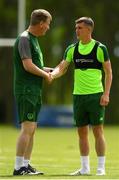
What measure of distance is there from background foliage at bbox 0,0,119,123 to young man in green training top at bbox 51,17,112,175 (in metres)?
19.1

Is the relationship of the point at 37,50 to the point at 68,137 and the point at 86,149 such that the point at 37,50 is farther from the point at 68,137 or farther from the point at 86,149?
the point at 68,137

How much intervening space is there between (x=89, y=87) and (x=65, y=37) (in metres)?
22.2

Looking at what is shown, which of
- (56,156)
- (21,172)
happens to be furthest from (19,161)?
(56,156)

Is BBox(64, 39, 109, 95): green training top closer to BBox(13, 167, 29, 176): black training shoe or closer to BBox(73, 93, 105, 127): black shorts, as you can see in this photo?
BBox(73, 93, 105, 127): black shorts

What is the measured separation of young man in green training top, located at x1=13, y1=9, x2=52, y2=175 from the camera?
10719 millimetres

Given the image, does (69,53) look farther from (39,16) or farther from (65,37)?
(65,37)

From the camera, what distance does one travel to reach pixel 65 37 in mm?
33125

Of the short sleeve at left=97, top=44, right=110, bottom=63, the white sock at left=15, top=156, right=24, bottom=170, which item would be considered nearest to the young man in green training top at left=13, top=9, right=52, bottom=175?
the white sock at left=15, top=156, right=24, bottom=170

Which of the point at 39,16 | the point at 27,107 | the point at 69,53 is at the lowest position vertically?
the point at 27,107

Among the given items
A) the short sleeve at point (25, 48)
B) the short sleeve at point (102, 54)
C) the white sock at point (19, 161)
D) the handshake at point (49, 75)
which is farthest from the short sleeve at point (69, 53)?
the white sock at point (19, 161)

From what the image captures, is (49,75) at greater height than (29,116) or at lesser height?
greater

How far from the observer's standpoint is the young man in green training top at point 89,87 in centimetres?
1092

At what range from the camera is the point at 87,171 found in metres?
11.1

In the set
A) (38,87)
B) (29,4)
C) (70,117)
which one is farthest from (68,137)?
(38,87)
